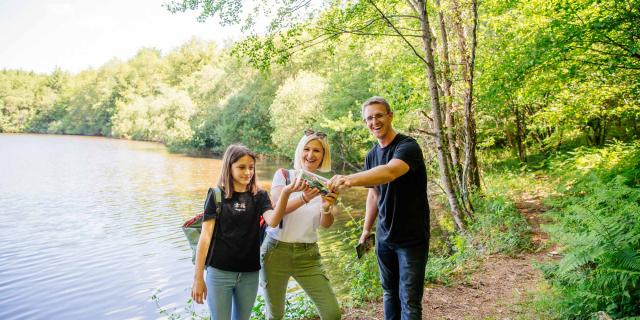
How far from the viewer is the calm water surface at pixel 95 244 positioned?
9133mm

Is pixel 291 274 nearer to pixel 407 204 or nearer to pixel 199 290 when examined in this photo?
pixel 199 290

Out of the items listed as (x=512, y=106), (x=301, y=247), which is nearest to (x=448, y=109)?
(x=301, y=247)

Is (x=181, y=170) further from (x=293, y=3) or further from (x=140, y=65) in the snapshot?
(x=140, y=65)

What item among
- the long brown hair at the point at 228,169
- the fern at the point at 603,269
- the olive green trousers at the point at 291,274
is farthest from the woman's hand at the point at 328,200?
the fern at the point at 603,269

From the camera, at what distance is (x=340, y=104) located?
75.8 feet

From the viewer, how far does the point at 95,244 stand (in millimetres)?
13211

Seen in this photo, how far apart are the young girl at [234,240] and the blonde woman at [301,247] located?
16 cm

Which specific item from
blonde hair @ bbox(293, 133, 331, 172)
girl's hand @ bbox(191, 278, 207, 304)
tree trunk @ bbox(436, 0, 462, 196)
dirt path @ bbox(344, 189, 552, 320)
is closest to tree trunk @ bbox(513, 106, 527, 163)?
tree trunk @ bbox(436, 0, 462, 196)

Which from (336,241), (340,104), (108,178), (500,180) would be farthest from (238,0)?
(108,178)

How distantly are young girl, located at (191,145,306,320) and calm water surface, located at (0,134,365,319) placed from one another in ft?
18.4

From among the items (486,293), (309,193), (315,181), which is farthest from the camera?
(486,293)

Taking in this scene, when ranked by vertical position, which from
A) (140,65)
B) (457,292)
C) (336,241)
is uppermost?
(140,65)

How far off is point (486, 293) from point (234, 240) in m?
3.48

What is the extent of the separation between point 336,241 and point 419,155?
999cm
